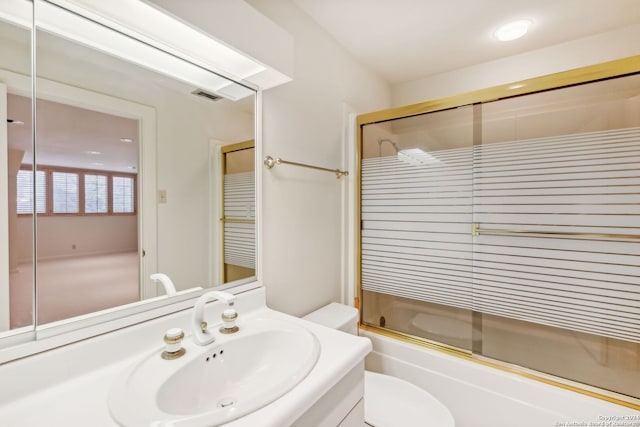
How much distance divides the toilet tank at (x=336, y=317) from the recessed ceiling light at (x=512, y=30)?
191cm

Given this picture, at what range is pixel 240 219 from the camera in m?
1.20

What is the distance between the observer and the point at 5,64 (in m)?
0.66

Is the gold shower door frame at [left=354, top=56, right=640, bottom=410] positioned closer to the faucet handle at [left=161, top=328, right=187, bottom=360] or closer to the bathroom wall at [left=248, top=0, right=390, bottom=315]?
the bathroom wall at [left=248, top=0, right=390, bottom=315]

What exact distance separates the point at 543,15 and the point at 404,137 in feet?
3.19

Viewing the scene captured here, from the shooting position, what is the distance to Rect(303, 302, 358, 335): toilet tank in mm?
1460

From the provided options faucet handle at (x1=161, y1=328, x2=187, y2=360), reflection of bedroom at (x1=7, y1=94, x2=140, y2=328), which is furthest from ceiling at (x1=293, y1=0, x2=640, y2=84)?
faucet handle at (x1=161, y1=328, x2=187, y2=360)

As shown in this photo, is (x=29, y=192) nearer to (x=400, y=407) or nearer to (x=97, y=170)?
(x=97, y=170)

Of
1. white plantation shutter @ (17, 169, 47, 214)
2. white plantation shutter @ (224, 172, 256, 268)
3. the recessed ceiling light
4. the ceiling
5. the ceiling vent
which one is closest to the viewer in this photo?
white plantation shutter @ (17, 169, 47, 214)

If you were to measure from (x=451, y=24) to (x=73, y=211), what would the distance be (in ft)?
6.56

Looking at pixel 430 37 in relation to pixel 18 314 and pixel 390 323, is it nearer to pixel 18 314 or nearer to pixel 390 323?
pixel 390 323

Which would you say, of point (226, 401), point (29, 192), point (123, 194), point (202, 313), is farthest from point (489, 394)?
point (29, 192)

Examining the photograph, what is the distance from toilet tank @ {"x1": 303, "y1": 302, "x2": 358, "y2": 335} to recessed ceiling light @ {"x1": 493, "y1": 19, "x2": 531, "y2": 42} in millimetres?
1913

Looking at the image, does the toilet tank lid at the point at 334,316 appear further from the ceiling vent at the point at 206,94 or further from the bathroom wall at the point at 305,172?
the ceiling vent at the point at 206,94

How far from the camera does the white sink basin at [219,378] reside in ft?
1.84
